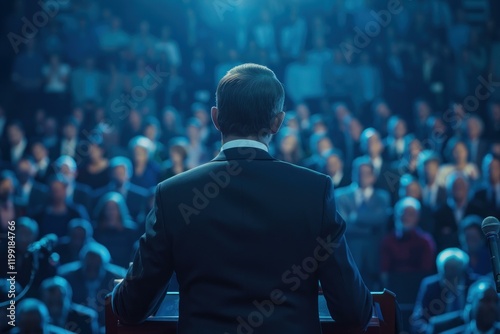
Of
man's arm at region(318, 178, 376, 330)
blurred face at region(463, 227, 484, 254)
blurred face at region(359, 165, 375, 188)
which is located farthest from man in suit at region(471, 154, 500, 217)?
man's arm at region(318, 178, 376, 330)

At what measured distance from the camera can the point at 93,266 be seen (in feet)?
19.2

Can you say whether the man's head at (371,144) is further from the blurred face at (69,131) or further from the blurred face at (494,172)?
the blurred face at (69,131)

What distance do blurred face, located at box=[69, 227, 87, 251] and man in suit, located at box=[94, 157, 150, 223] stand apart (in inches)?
25.4

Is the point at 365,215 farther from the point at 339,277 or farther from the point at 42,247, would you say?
the point at 339,277

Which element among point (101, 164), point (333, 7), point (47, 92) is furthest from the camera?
point (333, 7)

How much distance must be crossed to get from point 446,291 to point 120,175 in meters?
3.44

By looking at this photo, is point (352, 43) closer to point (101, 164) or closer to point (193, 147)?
point (193, 147)

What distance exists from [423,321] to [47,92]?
5.57 meters

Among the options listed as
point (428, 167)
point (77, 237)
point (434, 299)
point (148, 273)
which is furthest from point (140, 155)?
point (148, 273)

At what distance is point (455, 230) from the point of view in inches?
259

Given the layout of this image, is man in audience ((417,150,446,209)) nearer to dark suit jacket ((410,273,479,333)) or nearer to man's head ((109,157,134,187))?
dark suit jacket ((410,273,479,333))

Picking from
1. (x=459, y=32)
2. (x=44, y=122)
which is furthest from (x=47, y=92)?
(x=459, y=32)

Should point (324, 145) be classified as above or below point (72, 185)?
above

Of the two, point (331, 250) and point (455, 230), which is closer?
point (331, 250)
